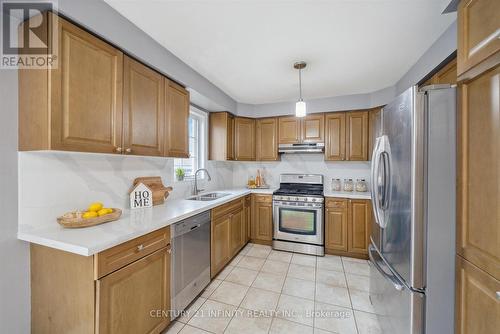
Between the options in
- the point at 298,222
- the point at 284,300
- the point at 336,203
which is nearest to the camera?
the point at 284,300

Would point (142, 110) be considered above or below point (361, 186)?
above

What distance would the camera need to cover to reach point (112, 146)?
1501mm

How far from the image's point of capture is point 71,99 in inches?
49.0

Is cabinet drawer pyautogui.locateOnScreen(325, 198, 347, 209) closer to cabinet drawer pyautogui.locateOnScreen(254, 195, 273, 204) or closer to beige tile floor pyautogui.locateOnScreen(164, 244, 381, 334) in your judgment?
beige tile floor pyautogui.locateOnScreen(164, 244, 381, 334)

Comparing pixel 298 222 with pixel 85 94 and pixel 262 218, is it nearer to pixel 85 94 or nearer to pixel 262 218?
pixel 262 218

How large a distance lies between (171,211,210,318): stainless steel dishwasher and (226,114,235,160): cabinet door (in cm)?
150

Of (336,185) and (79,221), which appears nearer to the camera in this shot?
(79,221)

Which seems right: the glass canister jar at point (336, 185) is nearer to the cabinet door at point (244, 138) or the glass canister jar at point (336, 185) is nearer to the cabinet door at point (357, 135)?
→ the cabinet door at point (357, 135)

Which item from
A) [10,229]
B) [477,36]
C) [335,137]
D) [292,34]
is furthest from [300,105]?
[10,229]

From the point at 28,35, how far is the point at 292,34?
1847 mm

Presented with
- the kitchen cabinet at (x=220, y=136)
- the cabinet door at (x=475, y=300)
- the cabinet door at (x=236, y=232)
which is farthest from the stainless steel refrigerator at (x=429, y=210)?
the kitchen cabinet at (x=220, y=136)

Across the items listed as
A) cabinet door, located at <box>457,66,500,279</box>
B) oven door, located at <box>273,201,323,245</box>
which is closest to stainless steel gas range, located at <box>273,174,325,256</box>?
oven door, located at <box>273,201,323,245</box>

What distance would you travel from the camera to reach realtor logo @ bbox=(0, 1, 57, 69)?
1168 millimetres

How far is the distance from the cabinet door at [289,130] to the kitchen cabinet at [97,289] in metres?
2.69
